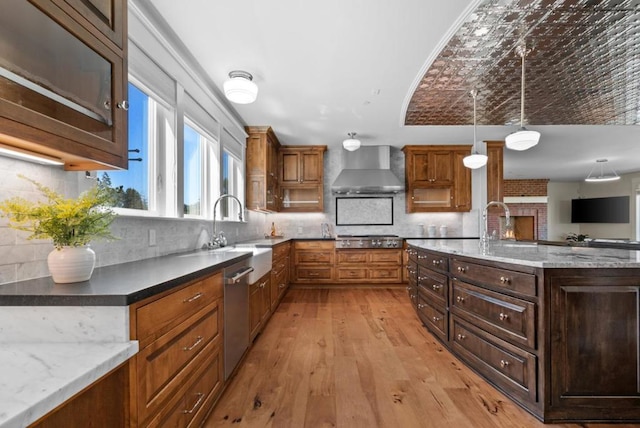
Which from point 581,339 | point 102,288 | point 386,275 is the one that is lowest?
point 386,275

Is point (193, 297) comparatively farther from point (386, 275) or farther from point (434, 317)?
point (386, 275)

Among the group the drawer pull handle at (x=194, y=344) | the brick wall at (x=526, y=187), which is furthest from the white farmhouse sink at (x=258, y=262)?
the brick wall at (x=526, y=187)

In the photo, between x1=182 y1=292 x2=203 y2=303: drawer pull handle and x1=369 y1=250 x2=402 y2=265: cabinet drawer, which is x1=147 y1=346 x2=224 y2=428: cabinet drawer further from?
x1=369 y1=250 x2=402 y2=265: cabinet drawer

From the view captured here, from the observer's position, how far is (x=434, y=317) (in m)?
2.75

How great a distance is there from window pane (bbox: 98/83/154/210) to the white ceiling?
0.62m

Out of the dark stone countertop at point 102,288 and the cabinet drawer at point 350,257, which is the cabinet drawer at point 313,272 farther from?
the dark stone countertop at point 102,288

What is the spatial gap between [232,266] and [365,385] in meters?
1.25

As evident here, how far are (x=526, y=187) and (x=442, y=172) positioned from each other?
6397 mm

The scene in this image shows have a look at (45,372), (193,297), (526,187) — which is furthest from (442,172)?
(526,187)

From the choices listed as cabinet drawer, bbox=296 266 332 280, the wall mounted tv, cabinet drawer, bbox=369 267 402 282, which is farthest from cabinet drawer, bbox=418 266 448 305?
the wall mounted tv

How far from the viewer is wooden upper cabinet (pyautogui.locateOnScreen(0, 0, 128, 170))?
2.86ft

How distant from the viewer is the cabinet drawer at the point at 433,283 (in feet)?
8.36

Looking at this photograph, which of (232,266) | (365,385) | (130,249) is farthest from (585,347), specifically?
Result: (130,249)

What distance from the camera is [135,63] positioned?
1.95 metres
